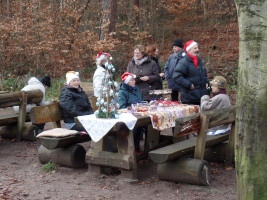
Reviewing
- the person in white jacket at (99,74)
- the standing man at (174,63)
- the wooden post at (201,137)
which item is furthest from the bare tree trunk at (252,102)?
the standing man at (174,63)

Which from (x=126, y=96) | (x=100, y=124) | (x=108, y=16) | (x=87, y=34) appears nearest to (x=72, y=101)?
(x=126, y=96)

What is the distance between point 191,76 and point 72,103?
7.45 ft

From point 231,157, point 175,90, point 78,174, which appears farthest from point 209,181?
point 175,90

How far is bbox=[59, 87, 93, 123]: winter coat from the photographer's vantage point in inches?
279

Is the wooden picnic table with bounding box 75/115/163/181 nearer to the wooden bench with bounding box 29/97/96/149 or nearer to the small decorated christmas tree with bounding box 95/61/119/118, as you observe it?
the small decorated christmas tree with bounding box 95/61/119/118

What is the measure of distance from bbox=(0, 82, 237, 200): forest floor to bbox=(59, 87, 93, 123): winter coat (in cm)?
93

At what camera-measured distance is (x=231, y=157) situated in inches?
261

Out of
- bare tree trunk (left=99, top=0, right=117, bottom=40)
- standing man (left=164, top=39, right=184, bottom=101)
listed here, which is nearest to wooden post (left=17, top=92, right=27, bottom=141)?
standing man (left=164, top=39, right=184, bottom=101)

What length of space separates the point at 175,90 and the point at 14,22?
372 inches

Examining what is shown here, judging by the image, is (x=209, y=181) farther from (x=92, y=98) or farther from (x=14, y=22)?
(x=14, y=22)

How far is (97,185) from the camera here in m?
5.89

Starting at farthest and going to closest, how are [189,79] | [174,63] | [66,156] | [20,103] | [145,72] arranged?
[174,63]
[20,103]
[145,72]
[189,79]
[66,156]

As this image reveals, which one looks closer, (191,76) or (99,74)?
(191,76)

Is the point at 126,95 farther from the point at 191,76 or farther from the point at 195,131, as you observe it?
the point at 195,131
